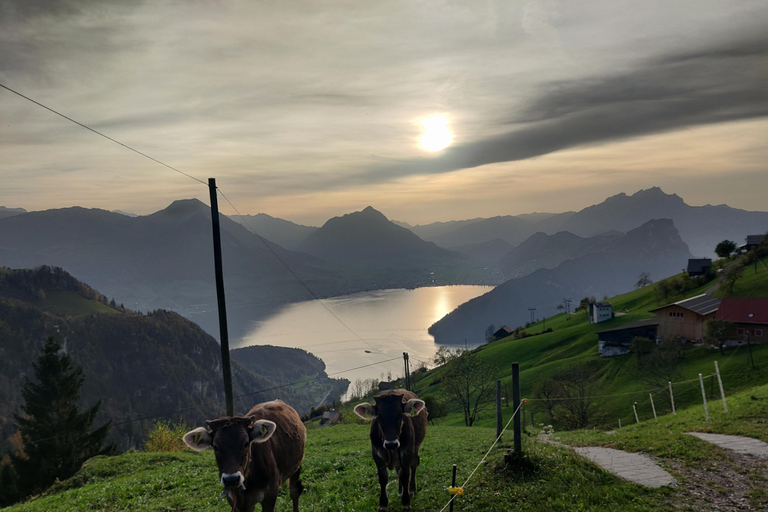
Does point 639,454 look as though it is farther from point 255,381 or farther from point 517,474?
point 255,381

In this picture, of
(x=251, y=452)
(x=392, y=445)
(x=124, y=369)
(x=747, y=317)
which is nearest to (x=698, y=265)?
(x=747, y=317)

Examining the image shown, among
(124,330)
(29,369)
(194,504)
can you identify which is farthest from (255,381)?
(194,504)

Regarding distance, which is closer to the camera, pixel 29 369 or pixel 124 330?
pixel 29 369

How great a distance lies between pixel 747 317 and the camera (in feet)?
209

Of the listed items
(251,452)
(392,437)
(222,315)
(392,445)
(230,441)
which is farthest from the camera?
(222,315)

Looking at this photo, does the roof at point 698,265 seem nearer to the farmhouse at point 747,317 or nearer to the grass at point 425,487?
the farmhouse at point 747,317

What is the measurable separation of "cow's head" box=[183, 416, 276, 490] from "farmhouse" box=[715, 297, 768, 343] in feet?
240

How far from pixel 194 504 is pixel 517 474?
932 centimetres

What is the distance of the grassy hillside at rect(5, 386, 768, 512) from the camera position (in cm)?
980

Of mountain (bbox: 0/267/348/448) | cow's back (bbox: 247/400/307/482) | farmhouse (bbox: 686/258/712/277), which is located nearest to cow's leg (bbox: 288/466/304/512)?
cow's back (bbox: 247/400/307/482)

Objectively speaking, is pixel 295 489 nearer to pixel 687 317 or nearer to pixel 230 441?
pixel 230 441

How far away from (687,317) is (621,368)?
54.7 ft

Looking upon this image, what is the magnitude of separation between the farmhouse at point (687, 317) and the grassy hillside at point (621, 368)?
19.3 feet

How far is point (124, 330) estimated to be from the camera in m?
196
